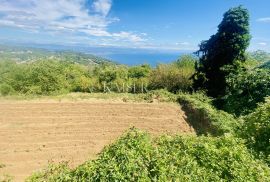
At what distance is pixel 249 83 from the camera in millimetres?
20219

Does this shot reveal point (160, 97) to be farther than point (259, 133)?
Yes

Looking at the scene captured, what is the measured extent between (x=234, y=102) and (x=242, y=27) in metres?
7.16

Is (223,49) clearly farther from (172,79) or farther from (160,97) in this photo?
(172,79)

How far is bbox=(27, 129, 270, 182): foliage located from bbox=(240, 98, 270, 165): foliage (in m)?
1.46

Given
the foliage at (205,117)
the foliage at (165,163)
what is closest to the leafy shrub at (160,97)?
the foliage at (205,117)

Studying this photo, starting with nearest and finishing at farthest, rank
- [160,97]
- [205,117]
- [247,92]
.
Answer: [205,117] → [247,92] → [160,97]

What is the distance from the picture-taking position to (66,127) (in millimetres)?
17922

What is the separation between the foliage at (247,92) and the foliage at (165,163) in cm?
1306

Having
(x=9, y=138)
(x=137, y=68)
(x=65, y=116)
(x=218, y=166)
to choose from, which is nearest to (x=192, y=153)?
(x=218, y=166)

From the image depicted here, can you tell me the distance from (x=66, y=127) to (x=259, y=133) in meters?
11.9

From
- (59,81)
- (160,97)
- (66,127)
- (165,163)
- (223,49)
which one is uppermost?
(223,49)

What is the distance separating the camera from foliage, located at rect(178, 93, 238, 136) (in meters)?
14.8

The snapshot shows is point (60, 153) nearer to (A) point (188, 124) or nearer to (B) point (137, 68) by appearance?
(A) point (188, 124)

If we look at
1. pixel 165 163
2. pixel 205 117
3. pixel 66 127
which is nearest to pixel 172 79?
pixel 205 117
